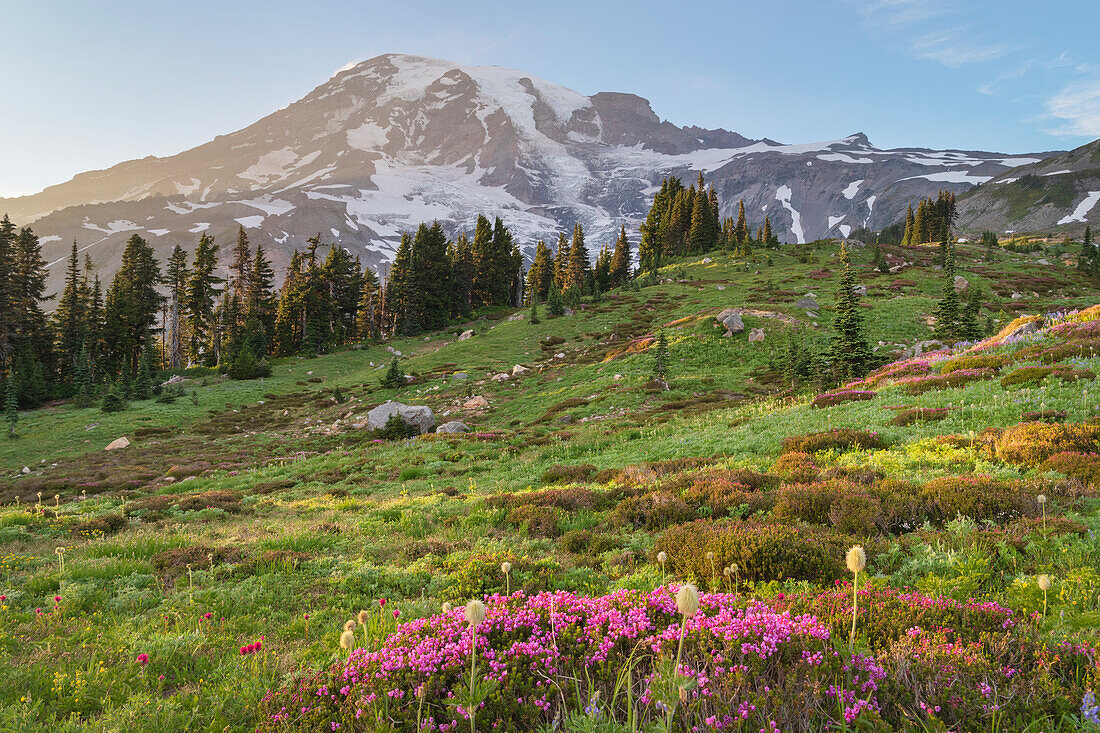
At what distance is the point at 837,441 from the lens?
11.4 meters

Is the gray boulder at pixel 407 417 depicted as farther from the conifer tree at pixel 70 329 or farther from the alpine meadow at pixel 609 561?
the conifer tree at pixel 70 329

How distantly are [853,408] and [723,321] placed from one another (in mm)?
22298

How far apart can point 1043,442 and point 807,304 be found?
130 ft

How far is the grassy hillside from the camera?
3.75m

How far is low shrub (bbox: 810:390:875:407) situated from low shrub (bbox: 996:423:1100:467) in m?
7.72

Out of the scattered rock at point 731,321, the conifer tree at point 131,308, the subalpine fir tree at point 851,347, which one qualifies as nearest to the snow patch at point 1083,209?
the scattered rock at point 731,321

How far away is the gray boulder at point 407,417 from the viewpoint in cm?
2720

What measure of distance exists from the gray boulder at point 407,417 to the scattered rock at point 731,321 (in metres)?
23.3

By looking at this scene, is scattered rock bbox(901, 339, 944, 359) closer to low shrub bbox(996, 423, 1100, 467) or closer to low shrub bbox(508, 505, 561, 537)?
low shrub bbox(996, 423, 1100, 467)

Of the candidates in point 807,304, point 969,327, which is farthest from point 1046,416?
point 807,304

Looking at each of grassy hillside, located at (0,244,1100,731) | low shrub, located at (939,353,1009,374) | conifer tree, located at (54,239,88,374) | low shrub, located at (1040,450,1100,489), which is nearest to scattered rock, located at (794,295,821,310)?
grassy hillside, located at (0,244,1100,731)

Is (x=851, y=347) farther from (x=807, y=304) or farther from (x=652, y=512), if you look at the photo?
(x=807, y=304)

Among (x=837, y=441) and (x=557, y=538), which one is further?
(x=837, y=441)

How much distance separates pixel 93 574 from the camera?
7.12 meters
